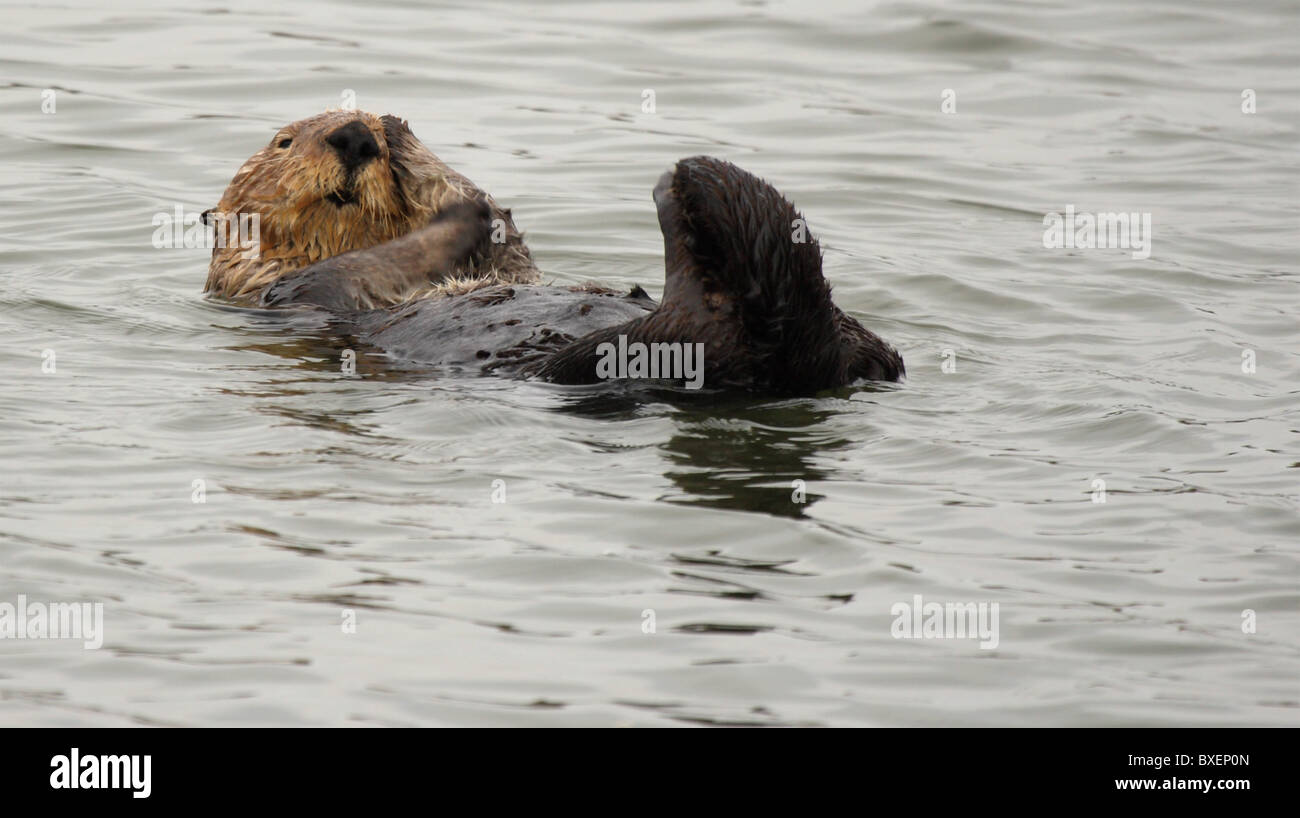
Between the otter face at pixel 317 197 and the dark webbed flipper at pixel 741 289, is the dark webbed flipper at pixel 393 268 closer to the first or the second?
the otter face at pixel 317 197

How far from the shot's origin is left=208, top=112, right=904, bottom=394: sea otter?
4.33m

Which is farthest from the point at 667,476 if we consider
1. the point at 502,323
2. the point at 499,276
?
the point at 499,276

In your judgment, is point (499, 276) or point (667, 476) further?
point (499, 276)

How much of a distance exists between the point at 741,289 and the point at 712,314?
0.13 m

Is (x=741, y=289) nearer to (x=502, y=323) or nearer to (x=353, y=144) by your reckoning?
(x=502, y=323)

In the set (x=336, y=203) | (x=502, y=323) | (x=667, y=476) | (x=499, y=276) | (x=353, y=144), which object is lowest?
(x=667, y=476)

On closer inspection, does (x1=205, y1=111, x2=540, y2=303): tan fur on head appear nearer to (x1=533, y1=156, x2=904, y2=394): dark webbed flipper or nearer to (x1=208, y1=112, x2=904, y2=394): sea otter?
(x1=208, y1=112, x2=904, y2=394): sea otter

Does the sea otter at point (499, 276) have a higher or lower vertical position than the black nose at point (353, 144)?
lower

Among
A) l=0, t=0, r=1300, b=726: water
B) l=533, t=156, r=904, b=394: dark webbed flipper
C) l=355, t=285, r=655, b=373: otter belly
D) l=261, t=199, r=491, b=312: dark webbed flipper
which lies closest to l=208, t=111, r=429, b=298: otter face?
l=261, t=199, r=491, b=312: dark webbed flipper

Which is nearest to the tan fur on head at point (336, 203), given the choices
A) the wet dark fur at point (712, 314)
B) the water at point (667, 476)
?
the water at point (667, 476)

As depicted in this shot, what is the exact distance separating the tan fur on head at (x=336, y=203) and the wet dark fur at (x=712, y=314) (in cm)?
84

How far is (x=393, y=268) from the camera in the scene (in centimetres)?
581

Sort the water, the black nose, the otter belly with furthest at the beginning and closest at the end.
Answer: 1. the black nose
2. the otter belly
3. the water

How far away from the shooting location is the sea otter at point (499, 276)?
4328 mm
